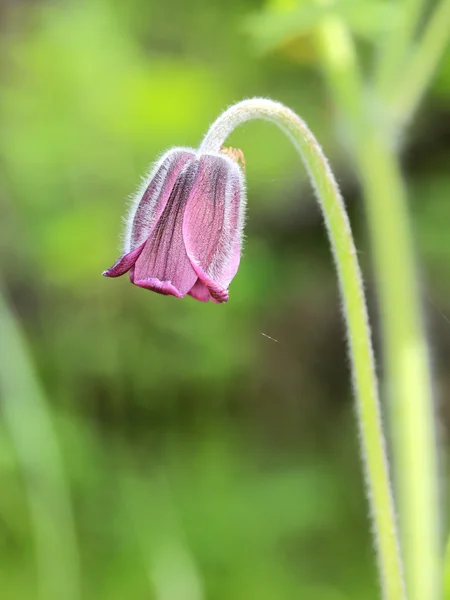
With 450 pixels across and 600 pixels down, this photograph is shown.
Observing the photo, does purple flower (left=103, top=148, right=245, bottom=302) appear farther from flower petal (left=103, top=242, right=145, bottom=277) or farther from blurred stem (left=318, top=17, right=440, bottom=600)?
blurred stem (left=318, top=17, right=440, bottom=600)

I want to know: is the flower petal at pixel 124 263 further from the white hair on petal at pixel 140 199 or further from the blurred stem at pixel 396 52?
the blurred stem at pixel 396 52

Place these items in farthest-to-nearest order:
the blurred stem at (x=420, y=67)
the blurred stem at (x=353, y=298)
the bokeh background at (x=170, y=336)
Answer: the bokeh background at (x=170, y=336) → the blurred stem at (x=420, y=67) → the blurred stem at (x=353, y=298)

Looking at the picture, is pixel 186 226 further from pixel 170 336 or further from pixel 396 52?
pixel 170 336

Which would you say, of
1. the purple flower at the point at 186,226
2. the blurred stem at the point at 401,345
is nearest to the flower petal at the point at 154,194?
the purple flower at the point at 186,226

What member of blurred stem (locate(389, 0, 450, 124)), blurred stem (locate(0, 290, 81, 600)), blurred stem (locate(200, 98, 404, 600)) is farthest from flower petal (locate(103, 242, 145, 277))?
blurred stem (locate(0, 290, 81, 600))

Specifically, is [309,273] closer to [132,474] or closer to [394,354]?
[132,474]

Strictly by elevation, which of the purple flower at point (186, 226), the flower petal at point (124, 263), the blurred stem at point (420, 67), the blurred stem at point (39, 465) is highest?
the blurred stem at point (420, 67)

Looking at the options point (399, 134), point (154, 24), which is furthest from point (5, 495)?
point (154, 24)
